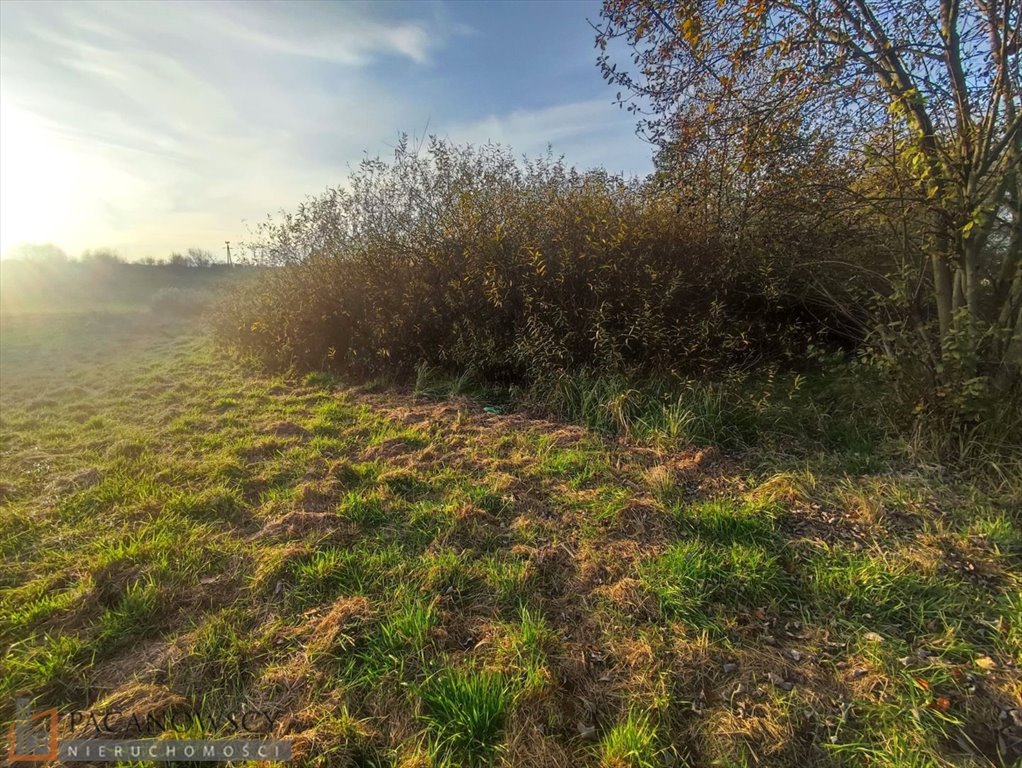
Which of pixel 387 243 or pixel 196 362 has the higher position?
pixel 387 243

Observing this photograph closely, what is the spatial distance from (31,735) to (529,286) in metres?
4.84

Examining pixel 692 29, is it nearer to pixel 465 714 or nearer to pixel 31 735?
pixel 465 714

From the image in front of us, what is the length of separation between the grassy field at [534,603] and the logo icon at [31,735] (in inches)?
3.5

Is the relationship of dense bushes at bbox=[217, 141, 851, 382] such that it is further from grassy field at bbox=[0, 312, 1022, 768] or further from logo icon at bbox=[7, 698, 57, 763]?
logo icon at bbox=[7, 698, 57, 763]

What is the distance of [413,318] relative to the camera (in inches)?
253

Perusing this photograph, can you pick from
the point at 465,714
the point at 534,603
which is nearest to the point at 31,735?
the point at 465,714

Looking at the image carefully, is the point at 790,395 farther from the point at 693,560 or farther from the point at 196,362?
the point at 196,362

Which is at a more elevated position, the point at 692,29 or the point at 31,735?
the point at 692,29

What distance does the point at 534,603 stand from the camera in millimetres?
2283

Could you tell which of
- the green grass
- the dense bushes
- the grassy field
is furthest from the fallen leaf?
the dense bushes

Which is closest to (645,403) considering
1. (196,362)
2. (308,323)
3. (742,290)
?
(742,290)

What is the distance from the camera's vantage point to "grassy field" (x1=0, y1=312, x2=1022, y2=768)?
1.67 m

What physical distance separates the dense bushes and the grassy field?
1427 mm

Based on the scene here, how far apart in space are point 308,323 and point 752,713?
7.46 m
